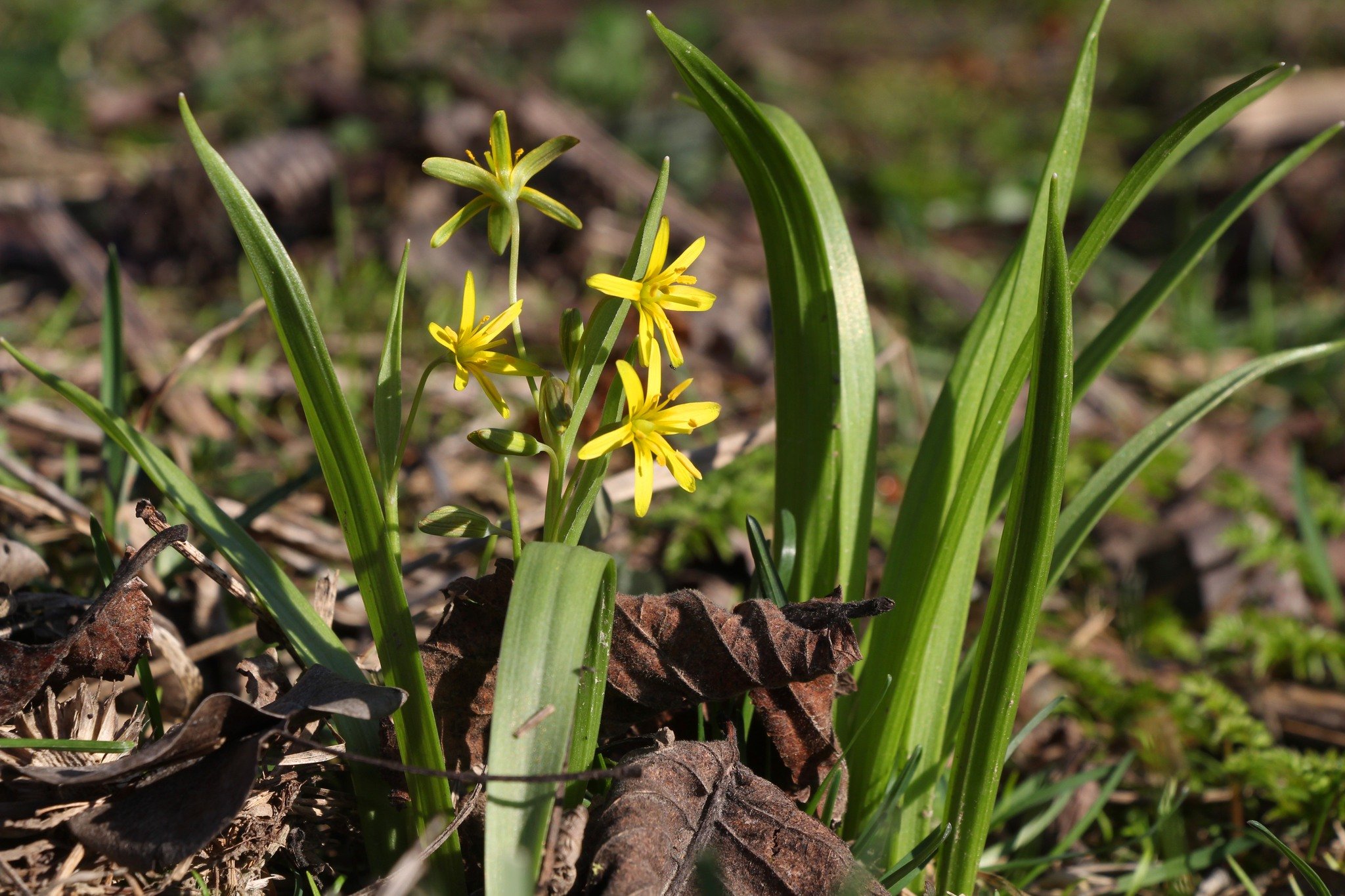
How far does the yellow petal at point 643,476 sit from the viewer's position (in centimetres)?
118

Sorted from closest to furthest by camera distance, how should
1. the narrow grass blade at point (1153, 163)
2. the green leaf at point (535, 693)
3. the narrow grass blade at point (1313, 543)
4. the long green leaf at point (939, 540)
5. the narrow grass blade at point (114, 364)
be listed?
the green leaf at point (535, 693) < the narrow grass blade at point (1153, 163) < the long green leaf at point (939, 540) < the narrow grass blade at point (114, 364) < the narrow grass blade at point (1313, 543)

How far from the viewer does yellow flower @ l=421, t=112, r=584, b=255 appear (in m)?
1.26

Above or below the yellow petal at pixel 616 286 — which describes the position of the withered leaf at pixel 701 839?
below

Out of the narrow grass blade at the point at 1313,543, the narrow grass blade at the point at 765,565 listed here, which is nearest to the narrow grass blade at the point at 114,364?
the narrow grass blade at the point at 765,565

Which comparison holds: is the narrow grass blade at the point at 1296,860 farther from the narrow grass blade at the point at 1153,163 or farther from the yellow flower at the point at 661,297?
the yellow flower at the point at 661,297

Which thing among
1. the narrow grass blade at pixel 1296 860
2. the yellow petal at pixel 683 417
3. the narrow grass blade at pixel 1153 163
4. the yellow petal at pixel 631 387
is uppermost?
the narrow grass blade at pixel 1153 163

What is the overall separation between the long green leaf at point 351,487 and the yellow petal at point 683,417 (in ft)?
1.27

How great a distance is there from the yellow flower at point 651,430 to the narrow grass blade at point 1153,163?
570 millimetres

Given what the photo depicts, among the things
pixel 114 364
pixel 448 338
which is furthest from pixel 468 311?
pixel 114 364

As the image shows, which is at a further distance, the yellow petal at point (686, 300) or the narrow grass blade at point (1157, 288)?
the narrow grass blade at point (1157, 288)

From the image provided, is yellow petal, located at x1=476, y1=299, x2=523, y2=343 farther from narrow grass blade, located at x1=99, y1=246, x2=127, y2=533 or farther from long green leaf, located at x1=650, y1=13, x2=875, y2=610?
narrow grass blade, located at x1=99, y1=246, x2=127, y2=533

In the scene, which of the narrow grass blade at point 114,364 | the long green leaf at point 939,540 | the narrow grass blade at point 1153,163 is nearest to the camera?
the narrow grass blade at point 1153,163

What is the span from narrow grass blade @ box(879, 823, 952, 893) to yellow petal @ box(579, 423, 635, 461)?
2.48 feet

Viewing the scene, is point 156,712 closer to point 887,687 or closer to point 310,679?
point 310,679
